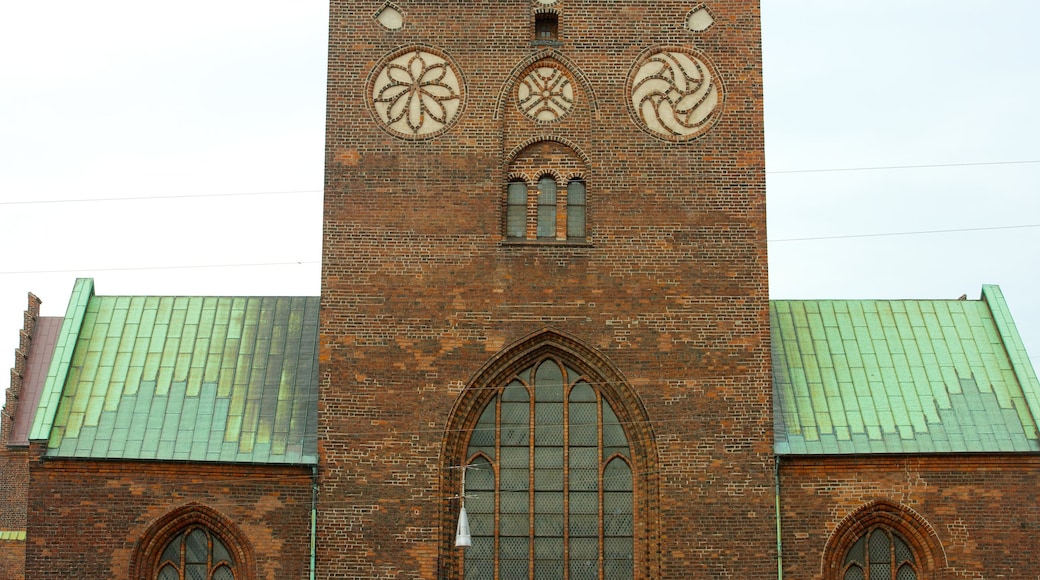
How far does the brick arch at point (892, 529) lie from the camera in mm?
23359

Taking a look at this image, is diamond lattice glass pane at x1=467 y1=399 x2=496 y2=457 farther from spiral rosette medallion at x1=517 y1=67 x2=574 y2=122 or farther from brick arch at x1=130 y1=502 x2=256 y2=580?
spiral rosette medallion at x1=517 y1=67 x2=574 y2=122

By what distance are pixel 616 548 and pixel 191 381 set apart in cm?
817

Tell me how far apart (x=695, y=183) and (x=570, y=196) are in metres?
2.20

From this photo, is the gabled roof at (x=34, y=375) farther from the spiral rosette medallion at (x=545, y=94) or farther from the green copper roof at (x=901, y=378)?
the green copper roof at (x=901, y=378)

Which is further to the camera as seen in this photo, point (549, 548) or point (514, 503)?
point (514, 503)

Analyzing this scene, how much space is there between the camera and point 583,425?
23.8 metres

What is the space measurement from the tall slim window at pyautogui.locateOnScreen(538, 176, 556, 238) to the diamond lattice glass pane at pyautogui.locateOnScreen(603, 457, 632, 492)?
409cm

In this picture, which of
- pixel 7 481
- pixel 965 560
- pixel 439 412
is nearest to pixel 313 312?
pixel 439 412

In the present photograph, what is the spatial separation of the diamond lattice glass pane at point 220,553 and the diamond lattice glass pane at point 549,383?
19.2ft

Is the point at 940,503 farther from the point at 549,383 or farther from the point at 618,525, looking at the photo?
the point at 549,383

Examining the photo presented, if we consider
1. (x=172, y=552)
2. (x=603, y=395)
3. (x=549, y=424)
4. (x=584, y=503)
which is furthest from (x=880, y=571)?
(x=172, y=552)

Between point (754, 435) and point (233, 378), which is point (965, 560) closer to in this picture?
point (754, 435)

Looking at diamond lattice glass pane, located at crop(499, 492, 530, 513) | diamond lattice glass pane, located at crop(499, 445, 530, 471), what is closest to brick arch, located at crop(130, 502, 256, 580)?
diamond lattice glass pane, located at crop(499, 492, 530, 513)

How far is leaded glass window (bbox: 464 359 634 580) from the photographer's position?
23.3 m
